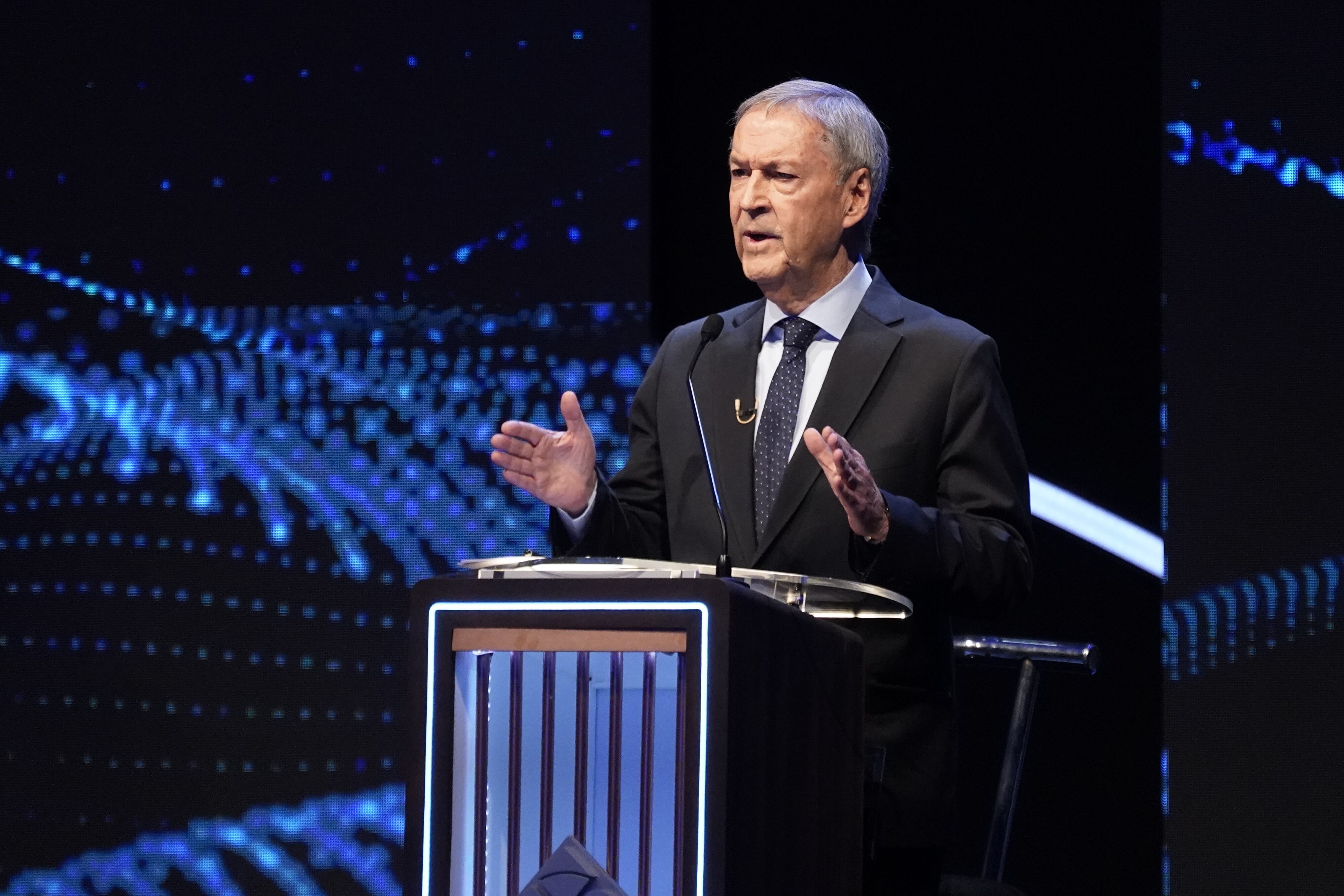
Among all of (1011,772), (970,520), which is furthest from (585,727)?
(1011,772)

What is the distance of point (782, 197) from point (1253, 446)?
1701mm

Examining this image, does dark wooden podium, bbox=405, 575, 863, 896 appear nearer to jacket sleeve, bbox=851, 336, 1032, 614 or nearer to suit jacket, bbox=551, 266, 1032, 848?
jacket sleeve, bbox=851, 336, 1032, 614

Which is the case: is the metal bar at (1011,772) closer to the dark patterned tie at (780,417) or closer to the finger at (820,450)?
the dark patterned tie at (780,417)

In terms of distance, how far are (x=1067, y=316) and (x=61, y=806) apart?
2.77 metres

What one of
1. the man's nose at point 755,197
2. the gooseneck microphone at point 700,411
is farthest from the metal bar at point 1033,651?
the man's nose at point 755,197

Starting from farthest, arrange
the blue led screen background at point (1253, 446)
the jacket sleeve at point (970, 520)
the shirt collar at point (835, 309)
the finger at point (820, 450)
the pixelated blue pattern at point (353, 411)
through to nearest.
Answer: the pixelated blue pattern at point (353, 411), the blue led screen background at point (1253, 446), the shirt collar at point (835, 309), the jacket sleeve at point (970, 520), the finger at point (820, 450)

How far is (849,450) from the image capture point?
161cm

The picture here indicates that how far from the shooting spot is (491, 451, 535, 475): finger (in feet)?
5.95

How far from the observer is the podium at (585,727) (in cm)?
133

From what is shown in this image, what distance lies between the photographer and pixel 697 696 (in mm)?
1326

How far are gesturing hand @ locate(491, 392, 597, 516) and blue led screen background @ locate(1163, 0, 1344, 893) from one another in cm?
192

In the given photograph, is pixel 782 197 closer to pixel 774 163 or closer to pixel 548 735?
pixel 774 163

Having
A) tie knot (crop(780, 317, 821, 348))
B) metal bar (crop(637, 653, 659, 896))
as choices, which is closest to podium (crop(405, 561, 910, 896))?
metal bar (crop(637, 653, 659, 896))

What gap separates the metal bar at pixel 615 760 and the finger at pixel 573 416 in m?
0.52
